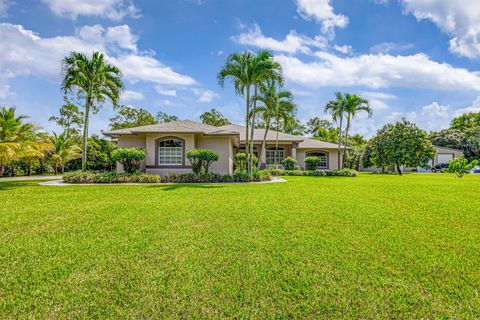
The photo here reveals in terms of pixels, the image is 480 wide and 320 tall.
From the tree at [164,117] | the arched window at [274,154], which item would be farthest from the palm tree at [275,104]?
the tree at [164,117]

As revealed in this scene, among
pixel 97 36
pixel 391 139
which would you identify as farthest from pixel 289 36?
pixel 391 139

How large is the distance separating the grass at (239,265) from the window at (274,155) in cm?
1967

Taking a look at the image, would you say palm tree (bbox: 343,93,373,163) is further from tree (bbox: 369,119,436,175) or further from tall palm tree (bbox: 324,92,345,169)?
tree (bbox: 369,119,436,175)

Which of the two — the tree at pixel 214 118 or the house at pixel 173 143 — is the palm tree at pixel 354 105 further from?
A: the tree at pixel 214 118

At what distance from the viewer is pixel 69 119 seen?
3114cm

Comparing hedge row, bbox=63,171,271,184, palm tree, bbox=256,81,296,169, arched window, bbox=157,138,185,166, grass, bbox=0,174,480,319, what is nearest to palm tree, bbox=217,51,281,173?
palm tree, bbox=256,81,296,169

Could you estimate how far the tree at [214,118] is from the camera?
4100 cm

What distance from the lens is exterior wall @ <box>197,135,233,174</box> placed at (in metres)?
17.1

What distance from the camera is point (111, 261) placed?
3545 mm

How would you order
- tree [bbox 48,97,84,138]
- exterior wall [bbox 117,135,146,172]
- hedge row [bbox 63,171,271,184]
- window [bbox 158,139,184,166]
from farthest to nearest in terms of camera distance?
tree [bbox 48,97,84,138] < exterior wall [bbox 117,135,146,172] < window [bbox 158,139,184,166] < hedge row [bbox 63,171,271,184]

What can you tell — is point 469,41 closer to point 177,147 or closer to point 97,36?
point 177,147

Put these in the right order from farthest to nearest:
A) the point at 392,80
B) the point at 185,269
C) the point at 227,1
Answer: the point at 392,80 < the point at 227,1 < the point at 185,269

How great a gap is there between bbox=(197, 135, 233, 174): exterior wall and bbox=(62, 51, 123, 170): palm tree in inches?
262

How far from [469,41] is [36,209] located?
22664mm
